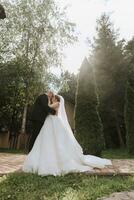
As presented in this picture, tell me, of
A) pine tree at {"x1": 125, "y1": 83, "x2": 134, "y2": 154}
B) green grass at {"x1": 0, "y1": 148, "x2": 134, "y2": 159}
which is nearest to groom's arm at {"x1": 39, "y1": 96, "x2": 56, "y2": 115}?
green grass at {"x1": 0, "y1": 148, "x2": 134, "y2": 159}

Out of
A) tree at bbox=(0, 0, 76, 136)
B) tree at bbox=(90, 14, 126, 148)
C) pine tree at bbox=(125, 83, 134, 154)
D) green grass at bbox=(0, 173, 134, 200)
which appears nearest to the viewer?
green grass at bbox=(0, 173, 134, 200)

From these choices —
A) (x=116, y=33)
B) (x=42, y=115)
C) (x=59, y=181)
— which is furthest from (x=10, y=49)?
(x=59, y=181)

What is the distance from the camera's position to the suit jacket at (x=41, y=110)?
23.8ft

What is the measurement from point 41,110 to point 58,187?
2240 mm

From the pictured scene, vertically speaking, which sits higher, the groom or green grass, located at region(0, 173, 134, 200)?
the groom

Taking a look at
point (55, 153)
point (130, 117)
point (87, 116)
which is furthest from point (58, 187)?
point (130, 117)

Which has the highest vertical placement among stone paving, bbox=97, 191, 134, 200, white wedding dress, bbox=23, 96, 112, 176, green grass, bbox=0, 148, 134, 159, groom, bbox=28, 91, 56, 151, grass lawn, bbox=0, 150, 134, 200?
groom, bbox=28, 91, 56, 151

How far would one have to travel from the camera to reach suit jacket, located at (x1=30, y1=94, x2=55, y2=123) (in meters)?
7.25

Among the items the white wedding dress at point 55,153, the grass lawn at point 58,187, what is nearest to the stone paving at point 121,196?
the grass lawn at point 58,187

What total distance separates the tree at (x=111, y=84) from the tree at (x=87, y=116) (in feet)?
37.0

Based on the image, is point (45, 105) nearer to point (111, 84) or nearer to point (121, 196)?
point (121, 196)

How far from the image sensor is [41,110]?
732 cm

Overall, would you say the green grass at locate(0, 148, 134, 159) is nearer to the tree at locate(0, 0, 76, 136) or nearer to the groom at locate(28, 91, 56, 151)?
the tree at locate(0, 0, 76, 136)

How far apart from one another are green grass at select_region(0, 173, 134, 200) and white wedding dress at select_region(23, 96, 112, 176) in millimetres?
332
